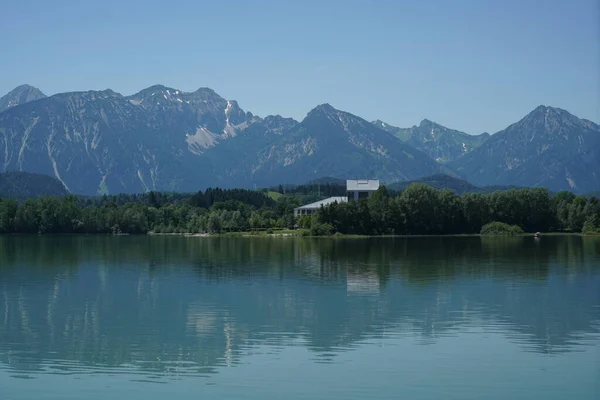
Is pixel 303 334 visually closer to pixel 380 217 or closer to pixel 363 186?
pixel 380 217

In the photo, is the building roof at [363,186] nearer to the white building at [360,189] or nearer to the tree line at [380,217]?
the white building at [360,189]

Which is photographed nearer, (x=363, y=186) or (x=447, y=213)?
(x=447, y=213)

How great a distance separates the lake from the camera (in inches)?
845

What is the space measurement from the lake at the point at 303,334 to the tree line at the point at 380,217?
67.4 metres

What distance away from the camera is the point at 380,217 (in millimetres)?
121750

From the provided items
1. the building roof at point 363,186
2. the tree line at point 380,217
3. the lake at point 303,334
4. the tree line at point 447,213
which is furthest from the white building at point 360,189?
the lake at point 303,334

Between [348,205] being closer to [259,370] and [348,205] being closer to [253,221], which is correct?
[253,221]

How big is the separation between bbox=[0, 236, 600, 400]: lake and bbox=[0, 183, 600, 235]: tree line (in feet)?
221

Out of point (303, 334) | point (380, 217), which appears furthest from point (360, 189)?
point (303, 334)

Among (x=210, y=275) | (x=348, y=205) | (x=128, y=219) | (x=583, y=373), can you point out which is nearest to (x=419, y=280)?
(x=210, y=275)

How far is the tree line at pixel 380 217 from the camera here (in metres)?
122

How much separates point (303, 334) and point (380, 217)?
93912 millimetres

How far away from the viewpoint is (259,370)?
76.0 feet

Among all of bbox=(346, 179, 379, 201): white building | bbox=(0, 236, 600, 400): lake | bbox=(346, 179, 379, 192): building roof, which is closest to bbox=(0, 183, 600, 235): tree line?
bbox=(346, 179, 379, 201): white building
